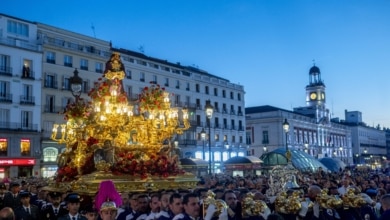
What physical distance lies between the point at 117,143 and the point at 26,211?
573cm

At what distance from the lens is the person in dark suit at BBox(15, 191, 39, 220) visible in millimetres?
10442

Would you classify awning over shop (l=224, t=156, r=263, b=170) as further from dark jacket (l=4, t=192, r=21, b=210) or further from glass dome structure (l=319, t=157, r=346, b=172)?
dark jacket (l=4, t=192, r=21, b=210)

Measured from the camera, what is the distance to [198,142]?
64.2 metres

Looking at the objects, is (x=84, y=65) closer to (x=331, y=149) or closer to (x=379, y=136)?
(x=331, y=149)

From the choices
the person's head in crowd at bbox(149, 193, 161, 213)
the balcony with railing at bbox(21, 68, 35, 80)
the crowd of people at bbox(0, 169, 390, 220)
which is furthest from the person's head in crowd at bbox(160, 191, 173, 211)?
the balcony with railing at bbox(21, 68, 35, 80)

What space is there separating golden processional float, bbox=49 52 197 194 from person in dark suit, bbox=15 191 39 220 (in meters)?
2.85

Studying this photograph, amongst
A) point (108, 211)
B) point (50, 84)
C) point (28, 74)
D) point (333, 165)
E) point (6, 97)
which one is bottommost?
point (333, 165)

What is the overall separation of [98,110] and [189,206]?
29.2ft

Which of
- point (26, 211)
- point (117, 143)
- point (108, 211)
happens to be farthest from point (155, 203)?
point (117, 143)

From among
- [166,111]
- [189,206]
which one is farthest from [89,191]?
[189,206]

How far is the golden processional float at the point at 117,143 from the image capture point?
50.0 ft

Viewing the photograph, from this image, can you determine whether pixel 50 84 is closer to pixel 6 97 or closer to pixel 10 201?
pixel 6 97

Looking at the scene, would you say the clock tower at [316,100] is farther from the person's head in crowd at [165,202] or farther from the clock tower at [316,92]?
the person's head in crowd at [165,202]

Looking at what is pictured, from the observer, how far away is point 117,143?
53.7ft
